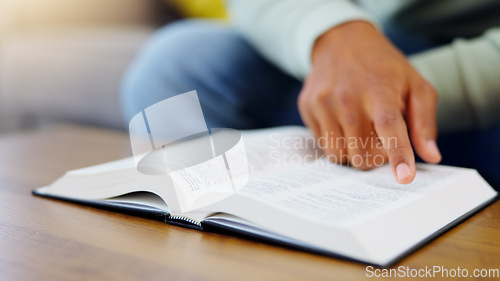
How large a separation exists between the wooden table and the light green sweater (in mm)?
259

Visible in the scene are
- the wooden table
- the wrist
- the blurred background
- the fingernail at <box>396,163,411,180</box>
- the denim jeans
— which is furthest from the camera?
the blurred background

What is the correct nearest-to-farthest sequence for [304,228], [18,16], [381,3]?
[304,228] → [381,3] → [18,16]

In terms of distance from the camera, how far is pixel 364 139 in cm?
53

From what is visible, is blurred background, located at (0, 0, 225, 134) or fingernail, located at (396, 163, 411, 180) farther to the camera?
blurred background, located at (0, 0, 225, 134)

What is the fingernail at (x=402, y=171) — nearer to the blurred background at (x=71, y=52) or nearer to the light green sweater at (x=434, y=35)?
the light green sweater at (x=434, y=35)

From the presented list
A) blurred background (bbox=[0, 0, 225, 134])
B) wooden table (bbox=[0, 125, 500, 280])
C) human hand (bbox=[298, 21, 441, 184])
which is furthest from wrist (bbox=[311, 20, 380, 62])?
blurred background (bbox=[0, 0, 225, 134])

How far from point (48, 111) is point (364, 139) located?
→ 130 cm

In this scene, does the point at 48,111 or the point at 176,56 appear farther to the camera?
the point at 48,111

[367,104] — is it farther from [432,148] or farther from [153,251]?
[153,251]

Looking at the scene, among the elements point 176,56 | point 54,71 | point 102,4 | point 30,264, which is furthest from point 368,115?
point 102,4

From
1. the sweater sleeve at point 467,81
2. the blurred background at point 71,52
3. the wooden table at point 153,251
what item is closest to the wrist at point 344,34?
the sweater sleeve at point 467,81

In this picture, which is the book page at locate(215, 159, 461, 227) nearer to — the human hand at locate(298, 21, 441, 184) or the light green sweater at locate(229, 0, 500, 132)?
the human hand at locate(298, 21, 441, 184)

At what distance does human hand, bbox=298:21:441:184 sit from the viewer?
52 centimetres

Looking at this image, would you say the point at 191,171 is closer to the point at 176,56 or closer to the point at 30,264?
the point at 30,264
